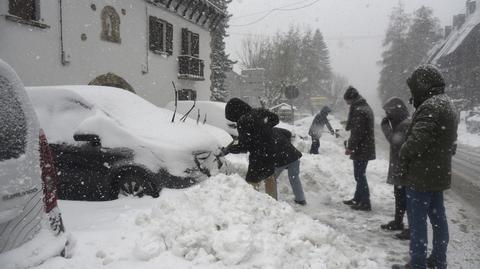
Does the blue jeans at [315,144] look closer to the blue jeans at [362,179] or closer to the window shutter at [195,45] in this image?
the blue jeans at [362,179]

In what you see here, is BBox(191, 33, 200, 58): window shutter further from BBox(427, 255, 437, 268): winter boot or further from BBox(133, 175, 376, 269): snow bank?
BBox(427, 255, 437, 268): winter boot

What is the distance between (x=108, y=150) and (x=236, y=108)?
177 centimetres

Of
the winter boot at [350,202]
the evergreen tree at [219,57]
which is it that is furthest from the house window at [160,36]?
the evergreen tree at [219,57]

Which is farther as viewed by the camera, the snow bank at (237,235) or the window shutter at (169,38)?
the window shutter at (169,38)

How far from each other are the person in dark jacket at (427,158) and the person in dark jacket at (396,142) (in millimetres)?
1312

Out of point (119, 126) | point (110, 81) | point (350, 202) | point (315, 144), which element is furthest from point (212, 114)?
point (119, 126)

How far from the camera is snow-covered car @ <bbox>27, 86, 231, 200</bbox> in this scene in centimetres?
537

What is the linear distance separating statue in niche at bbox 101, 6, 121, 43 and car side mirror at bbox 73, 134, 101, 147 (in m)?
8.39

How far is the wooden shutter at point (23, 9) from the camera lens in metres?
→ 9.69

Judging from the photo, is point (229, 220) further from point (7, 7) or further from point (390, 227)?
point (7, 7)

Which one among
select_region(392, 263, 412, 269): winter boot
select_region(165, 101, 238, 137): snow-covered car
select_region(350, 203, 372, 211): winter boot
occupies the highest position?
select_region(165, 101, 238, 137): snow-covered car

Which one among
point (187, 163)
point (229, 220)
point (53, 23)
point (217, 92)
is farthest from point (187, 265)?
point (217, 92)

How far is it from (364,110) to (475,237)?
2310mm

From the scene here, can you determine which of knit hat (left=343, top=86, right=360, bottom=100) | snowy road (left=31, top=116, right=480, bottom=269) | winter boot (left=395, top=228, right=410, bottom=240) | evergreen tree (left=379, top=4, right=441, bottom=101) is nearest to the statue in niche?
knit hat (left=343, top=86, right=360, bottom=100)
